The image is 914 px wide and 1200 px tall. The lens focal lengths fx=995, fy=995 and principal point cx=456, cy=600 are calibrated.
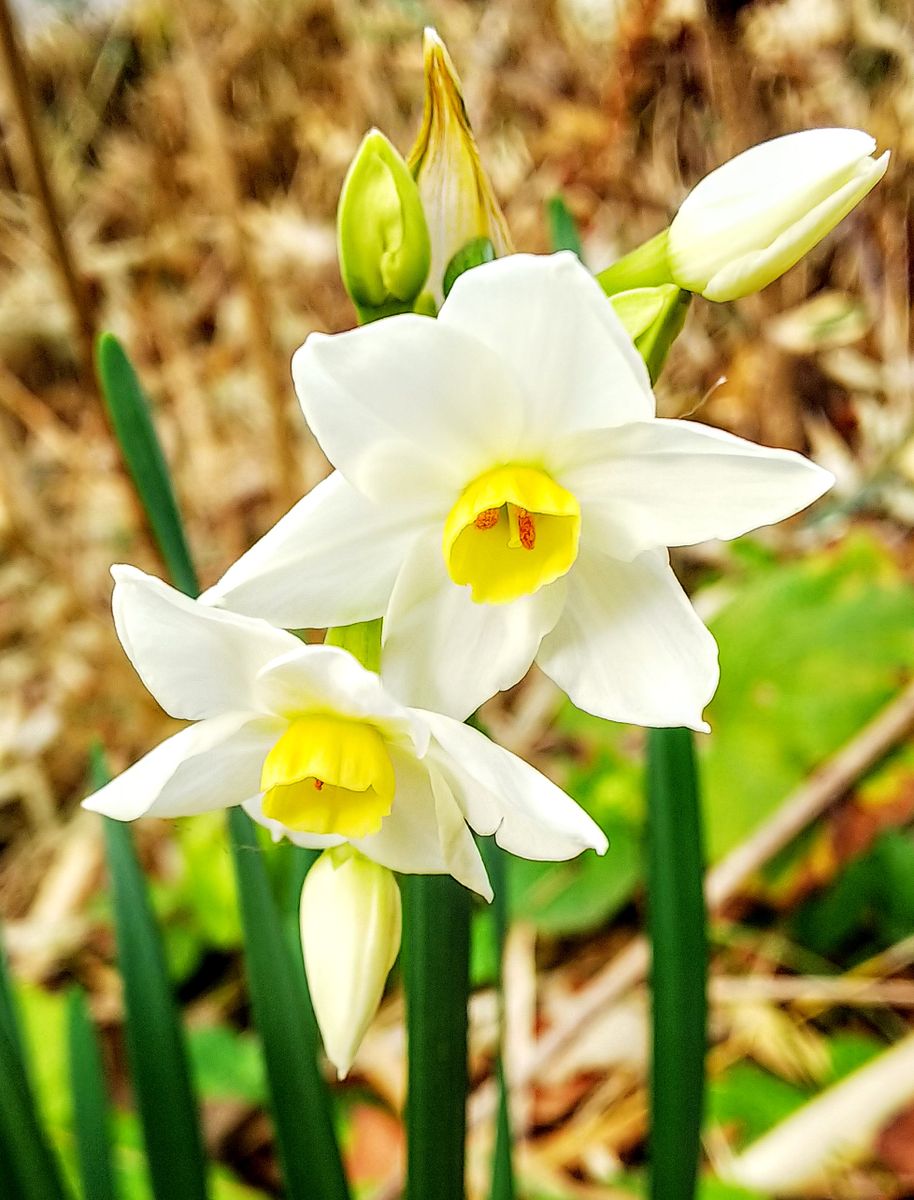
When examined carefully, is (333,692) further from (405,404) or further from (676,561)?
(676,561)

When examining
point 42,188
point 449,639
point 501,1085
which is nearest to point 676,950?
point 501,1085

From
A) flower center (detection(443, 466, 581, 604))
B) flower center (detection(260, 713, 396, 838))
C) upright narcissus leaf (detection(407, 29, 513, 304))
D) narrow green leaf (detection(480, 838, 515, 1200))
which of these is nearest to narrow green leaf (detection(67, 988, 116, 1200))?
narrow green leaf (detection(480, 838, 515, 1200))

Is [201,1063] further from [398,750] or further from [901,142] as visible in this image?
[901,142]

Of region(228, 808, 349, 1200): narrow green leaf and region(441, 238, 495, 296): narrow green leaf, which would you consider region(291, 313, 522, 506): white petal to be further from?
region(228, 808, 349, 1200): narrow green leaf

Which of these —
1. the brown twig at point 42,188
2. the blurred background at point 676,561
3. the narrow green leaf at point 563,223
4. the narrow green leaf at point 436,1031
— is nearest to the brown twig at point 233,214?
the blurred background at point 676,561

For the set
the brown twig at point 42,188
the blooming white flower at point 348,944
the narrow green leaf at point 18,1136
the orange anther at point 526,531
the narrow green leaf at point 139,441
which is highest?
the brown twig at point 42,188

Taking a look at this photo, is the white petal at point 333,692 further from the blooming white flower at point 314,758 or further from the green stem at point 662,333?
the green stem at point 662,333

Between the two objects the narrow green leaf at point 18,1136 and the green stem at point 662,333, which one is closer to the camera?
the green stem at point 662,333
